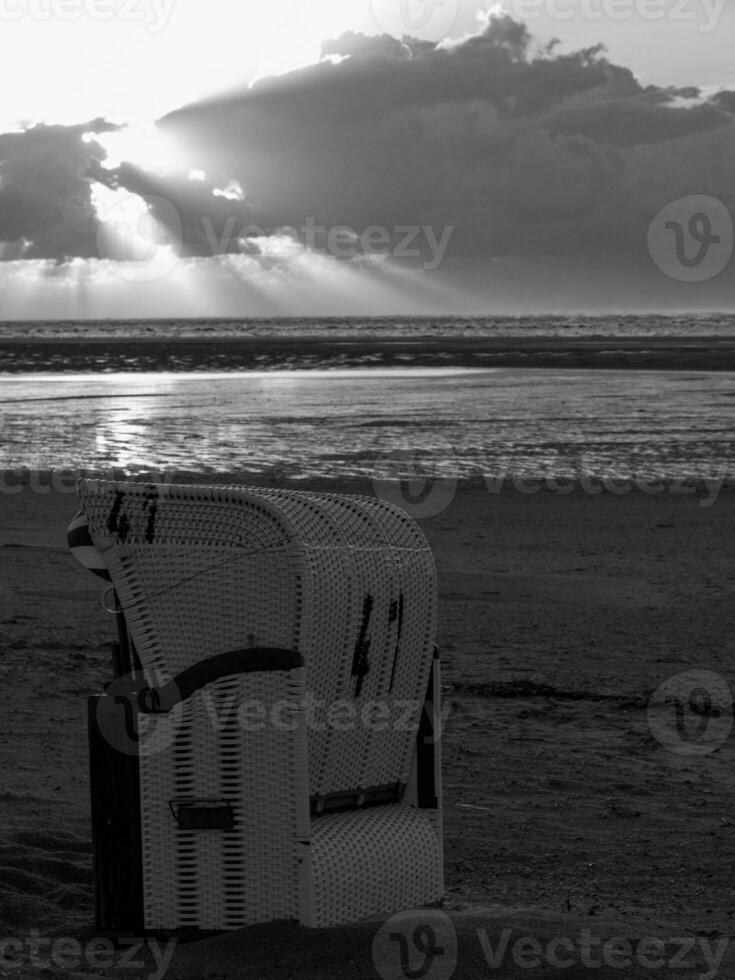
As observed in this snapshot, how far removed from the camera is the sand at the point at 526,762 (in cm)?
445

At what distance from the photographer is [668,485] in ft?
54.4

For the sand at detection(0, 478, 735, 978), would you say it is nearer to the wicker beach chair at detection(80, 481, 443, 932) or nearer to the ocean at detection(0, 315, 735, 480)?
the wicker beach chair at detection(80, 481, 443, 932)

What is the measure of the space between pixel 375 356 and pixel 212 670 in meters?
51.3

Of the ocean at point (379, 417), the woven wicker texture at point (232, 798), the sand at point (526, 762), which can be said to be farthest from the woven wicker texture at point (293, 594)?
the ocean at point (379, 417)

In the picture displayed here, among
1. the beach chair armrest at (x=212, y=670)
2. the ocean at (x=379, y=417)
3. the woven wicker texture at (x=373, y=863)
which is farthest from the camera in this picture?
the ocean at (x=379, y=417)

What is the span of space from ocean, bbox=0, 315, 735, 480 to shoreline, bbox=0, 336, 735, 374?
0.36m

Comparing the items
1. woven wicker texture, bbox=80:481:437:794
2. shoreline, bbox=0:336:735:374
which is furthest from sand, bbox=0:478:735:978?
shoreline, bbox=0:336:735:374

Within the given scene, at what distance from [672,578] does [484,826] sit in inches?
226

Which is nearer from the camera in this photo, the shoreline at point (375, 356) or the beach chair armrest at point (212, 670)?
the beach chair armrest at point (212, 670)

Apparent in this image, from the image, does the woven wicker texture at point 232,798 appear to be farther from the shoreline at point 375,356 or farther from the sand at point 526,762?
the shoreline at point 375,356

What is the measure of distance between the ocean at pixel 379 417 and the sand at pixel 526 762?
6.86 m

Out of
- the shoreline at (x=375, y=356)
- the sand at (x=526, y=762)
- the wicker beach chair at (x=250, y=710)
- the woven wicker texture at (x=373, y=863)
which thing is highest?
the shoreline at (x=375, y=356)

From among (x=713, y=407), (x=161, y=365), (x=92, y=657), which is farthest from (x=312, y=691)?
(x=161, y=365)

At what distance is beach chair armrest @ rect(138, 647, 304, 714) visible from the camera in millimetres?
3979
